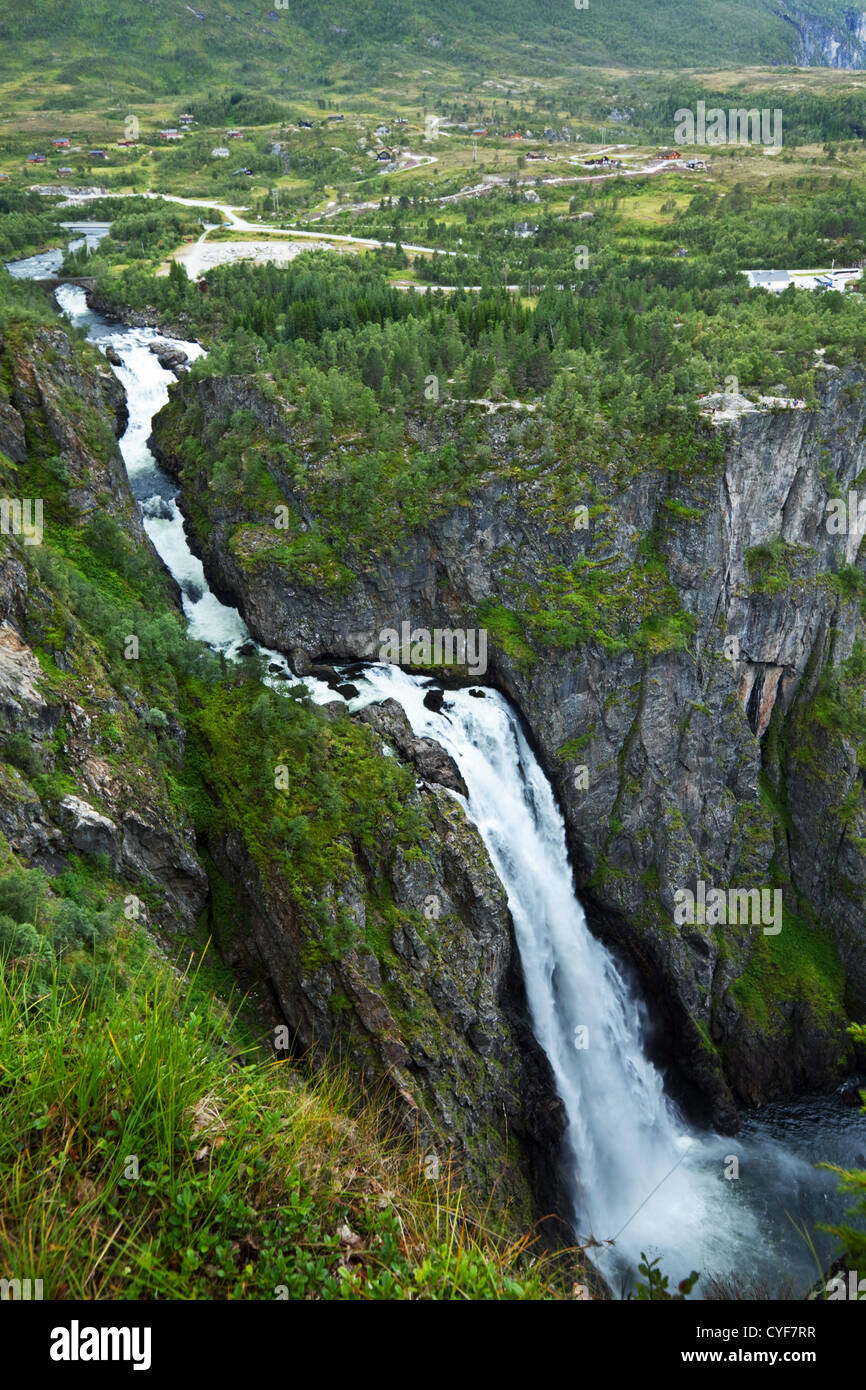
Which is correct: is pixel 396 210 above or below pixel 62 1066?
above

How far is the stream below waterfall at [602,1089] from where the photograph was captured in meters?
34.8

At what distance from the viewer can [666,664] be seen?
44.2 metres

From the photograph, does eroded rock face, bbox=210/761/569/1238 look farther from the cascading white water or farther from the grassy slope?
the grassy slope

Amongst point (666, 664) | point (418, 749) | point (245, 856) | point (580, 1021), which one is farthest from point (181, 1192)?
point (666, 664)

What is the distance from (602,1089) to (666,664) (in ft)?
72.5

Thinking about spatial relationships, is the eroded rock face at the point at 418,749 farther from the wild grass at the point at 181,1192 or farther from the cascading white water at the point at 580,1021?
the wild grass at the point at 181,1192

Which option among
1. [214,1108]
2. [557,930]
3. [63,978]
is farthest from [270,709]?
[214,1108]

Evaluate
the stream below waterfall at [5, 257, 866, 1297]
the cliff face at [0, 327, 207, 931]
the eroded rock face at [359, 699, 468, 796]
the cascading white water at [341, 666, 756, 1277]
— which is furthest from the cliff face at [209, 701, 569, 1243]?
the cliff face at [0, 327, 207, 931]

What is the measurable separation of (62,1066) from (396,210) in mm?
125350

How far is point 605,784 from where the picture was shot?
1734 inches

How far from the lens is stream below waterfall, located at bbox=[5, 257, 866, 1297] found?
34.8 m

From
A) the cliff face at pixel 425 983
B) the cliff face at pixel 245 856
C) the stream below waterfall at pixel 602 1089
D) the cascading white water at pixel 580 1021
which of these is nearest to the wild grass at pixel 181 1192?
the cliff face at pixel 245 856

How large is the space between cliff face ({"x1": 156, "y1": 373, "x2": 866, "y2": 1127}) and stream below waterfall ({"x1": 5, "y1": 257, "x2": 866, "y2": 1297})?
1613mm
